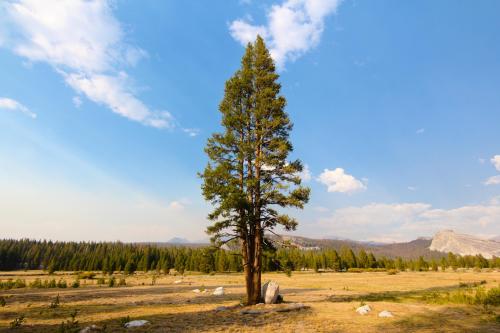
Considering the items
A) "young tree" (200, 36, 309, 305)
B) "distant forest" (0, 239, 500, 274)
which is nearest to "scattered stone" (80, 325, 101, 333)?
"young tree" (200, 36, 309, 305)

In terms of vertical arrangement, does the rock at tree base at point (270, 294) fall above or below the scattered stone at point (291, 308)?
above

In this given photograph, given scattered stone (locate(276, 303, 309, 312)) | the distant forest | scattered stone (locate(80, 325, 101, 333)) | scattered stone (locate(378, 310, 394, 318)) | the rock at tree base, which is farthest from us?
the distant forest

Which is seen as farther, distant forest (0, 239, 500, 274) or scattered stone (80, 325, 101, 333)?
distant forest (0, 239, 500, 274)

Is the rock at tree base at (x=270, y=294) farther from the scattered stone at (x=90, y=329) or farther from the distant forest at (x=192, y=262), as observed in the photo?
the distant forest at (x=192, y=262)

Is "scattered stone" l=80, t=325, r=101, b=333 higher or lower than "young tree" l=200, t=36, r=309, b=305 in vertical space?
lower

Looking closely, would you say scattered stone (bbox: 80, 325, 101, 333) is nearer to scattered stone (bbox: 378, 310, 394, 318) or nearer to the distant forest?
scattered stone (bbox: 378, 310, 394, 318)

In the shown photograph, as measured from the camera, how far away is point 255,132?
2138cm

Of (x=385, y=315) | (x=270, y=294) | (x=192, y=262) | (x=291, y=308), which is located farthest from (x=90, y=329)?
(x=192, y=262)

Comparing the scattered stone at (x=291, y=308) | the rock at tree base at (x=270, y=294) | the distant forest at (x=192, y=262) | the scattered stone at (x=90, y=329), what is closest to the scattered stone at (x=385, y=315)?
the scattered stone at (x=291, y=308)

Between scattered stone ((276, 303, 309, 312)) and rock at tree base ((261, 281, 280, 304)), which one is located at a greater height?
rock at tree base ((261, 281, 280, 304))

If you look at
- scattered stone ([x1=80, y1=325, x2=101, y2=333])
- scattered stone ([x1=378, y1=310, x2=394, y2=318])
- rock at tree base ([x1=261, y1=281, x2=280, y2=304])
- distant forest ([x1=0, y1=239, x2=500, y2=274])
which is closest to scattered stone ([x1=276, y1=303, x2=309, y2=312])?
rock at tree base ([x1=261, y1=281, x2=280, y2=304])

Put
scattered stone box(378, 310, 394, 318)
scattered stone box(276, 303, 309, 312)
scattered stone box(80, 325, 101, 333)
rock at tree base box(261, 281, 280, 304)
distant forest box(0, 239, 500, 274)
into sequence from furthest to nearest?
distant forest box(0, 239, 500, 274), rock at tree base box(261, 281, 280, 304), scattered stone box(276, 303, 309, 312), scattered stone box(378, 310, 394, 318), scattered stone box(80, 325, 101, 333)

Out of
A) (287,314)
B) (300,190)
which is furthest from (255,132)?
(287,314)

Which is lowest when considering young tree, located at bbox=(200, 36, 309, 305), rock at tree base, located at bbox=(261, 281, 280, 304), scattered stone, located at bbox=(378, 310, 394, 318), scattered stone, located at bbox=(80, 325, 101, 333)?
scattered stone, located at bbox=(378, 310, 394, 318)
